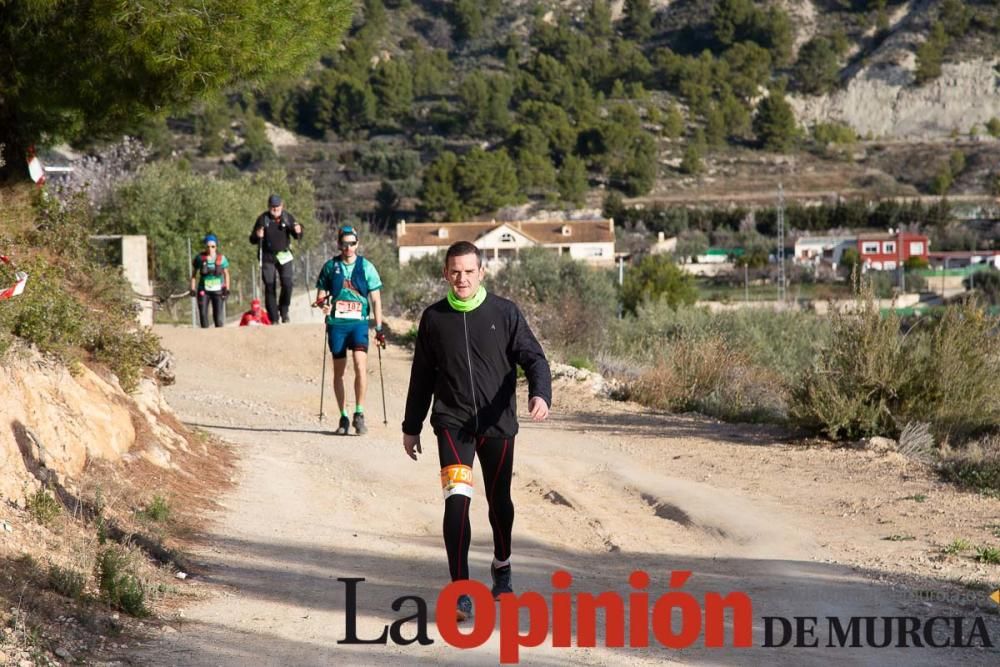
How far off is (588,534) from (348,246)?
425 cm

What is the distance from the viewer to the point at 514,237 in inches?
2793

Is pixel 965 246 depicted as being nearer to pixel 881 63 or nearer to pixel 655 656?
pixel 881 63

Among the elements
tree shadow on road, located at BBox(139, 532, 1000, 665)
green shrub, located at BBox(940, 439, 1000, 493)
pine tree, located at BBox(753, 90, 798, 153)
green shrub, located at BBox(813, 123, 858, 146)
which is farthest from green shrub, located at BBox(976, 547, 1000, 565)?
green shrub, located at BBox(813, 123, 858, 146)

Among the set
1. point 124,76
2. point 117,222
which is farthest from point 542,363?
point 117,222

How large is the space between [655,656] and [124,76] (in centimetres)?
780

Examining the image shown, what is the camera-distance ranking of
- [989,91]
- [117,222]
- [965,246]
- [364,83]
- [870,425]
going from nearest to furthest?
[870,425] < [117,222] < [965,246] < [364,83] < [989,91]

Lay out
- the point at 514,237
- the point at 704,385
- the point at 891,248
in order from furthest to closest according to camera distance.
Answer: the point at 891,248 < the point at 514,237 < the point at 704,385

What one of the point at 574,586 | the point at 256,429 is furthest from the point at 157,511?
the point at 256,429

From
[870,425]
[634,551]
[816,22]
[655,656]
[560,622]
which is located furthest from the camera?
[816,22]

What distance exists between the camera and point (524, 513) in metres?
10.2

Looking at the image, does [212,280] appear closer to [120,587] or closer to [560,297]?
[560,297]

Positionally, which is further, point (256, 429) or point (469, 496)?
point (256, 429)

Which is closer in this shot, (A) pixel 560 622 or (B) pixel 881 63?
(A) pixel 560 622

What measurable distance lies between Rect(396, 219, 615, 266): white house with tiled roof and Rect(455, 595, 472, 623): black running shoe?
59.2m
